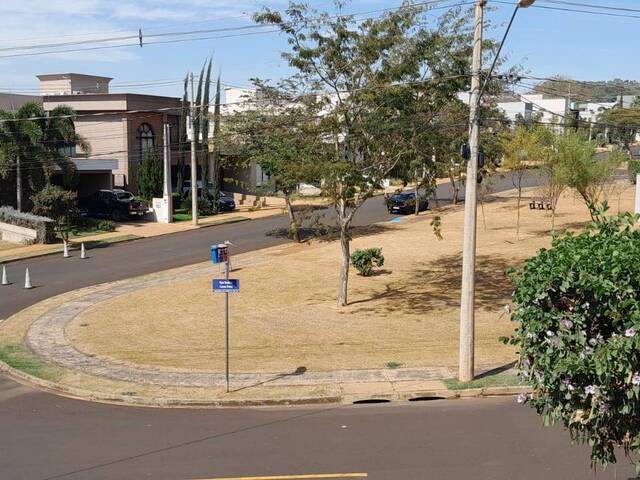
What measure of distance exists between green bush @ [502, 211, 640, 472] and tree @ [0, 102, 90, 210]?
32942 mm

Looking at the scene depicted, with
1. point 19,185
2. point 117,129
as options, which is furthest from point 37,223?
point 117,129

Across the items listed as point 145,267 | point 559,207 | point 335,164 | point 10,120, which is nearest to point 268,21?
point 335,164

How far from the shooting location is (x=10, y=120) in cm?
3625

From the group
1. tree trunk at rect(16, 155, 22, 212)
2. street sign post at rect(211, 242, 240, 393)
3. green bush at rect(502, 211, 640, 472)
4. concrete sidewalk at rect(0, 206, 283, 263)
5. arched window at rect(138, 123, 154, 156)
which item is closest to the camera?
green bush at rect(502, 211, 640, 472)

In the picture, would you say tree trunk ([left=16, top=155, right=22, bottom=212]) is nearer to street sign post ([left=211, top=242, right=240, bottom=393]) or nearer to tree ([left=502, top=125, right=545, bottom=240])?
tree ([left=502, top=125, right=545, bottom=240])

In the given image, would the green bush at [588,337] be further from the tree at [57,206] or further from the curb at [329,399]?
the tree at [57,206]

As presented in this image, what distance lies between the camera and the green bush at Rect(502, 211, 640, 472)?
5.83 metres

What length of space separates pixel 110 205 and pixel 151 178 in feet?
16.8

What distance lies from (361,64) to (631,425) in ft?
47.3

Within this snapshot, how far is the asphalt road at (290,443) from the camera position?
30.4 ft

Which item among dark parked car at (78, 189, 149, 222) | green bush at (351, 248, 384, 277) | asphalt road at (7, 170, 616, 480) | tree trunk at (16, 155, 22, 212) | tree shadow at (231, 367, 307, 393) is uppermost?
tree trunk at (16, 155, 22, 212)

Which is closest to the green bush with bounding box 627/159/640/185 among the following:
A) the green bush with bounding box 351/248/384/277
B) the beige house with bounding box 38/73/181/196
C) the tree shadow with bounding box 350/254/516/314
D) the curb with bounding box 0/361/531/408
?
the tree shadow with bounding box 350/254/516/314

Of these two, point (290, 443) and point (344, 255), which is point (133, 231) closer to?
point (344, 255)

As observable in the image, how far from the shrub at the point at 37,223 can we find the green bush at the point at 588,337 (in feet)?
101
